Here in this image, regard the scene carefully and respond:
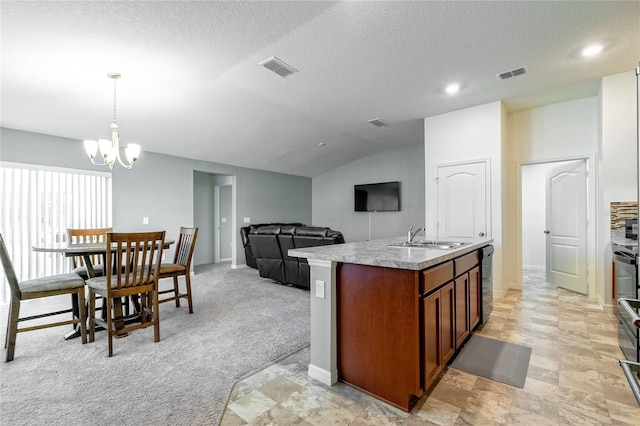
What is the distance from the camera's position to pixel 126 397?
1845 millimetres

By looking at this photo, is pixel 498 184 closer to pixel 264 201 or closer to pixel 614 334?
pixel 614 334

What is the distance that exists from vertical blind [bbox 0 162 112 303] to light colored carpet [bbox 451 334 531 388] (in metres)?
5.46

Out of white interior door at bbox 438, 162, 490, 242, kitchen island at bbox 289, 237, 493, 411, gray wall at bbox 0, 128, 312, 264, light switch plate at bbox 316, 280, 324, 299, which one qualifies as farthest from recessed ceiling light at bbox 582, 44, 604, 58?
gray wall at bbox 0, 128, 312, 264

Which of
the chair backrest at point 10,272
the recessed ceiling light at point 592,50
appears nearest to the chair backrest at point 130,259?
the chair backrest at point 10,272

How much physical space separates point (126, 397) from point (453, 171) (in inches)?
181

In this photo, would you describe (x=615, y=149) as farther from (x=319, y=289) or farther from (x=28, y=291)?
(x=28, y=291)

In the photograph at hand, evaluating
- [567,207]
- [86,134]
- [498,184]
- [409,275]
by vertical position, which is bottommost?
[409,275]

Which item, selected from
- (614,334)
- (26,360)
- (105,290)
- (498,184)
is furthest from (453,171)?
(26,360)

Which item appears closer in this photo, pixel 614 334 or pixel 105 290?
pixel 105 290

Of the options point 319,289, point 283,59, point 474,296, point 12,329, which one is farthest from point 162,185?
point 474,296

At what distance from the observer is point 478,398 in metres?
1.82

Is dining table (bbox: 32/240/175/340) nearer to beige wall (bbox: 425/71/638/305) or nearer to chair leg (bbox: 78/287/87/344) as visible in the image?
chair leg (bbox: 78/287/87/344)

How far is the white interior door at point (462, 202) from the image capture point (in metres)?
4.19

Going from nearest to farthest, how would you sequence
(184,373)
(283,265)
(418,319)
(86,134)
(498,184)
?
(418,319) < (184,373) < (498,184) < (86,134) < (283,265)
